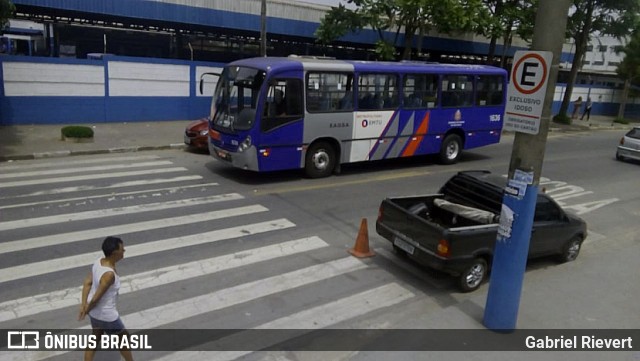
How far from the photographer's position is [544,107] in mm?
5738

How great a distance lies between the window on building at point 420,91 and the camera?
1509 cm

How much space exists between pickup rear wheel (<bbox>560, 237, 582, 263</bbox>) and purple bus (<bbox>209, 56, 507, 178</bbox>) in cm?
654

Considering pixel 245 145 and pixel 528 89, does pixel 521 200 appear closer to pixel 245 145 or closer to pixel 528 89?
pixel 528 89

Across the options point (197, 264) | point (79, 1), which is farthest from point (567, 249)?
point (79, 1)

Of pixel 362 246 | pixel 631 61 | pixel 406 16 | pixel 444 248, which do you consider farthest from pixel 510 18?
pixel 444 248

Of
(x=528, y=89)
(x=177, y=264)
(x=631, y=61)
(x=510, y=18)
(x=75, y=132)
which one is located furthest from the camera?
(x=631, y=61)

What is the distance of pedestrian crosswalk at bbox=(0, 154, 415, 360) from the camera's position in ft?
20.8

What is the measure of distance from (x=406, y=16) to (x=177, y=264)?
18.6m

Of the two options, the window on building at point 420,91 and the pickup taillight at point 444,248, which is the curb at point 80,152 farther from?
the pickup taillight at point 444,248

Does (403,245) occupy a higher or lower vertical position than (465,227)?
lower

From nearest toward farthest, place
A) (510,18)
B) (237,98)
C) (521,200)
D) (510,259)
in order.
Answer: (521,200)
(510,259)
(237,98)
(510,18)

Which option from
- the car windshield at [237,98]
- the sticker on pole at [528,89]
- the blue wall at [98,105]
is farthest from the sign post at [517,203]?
the blue wall at [98,105]

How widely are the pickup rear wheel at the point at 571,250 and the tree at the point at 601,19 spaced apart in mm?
25261

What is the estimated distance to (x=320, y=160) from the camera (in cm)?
1378
